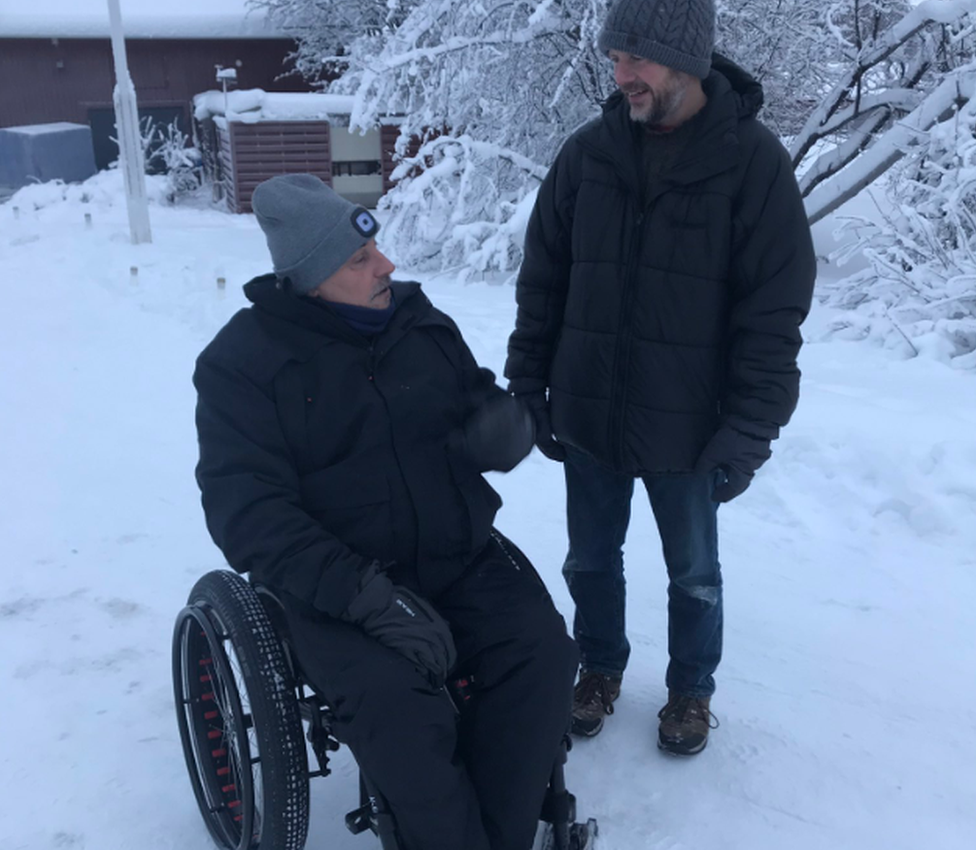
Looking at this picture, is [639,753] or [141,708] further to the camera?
[141,708]

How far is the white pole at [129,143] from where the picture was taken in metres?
10.7

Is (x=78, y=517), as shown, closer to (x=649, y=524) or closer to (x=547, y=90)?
(x=649, y=524)

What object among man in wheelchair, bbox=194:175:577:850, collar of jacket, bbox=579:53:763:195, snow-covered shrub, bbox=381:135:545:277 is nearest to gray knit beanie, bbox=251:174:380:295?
man in wheelchair, bbox=194:175:577:850

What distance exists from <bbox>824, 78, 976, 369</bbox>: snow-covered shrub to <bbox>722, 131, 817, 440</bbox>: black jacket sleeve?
358cm

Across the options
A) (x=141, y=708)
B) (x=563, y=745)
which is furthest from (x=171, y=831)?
(x=563, y=745)

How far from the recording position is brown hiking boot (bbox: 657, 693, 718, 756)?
8.28 feet

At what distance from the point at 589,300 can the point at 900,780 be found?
1.46 m

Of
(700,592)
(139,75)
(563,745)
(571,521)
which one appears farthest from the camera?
(139,75)

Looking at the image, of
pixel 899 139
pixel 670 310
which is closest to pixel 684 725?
pixel 670 310

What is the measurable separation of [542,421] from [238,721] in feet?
3.54

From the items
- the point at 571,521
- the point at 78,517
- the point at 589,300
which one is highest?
the point at 589,300

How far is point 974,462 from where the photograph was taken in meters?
3.84

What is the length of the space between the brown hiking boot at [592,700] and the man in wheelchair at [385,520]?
A: 1.88 ft

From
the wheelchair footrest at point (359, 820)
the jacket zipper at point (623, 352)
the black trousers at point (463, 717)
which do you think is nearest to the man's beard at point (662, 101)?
the jacket zipper at point (623, 352)
